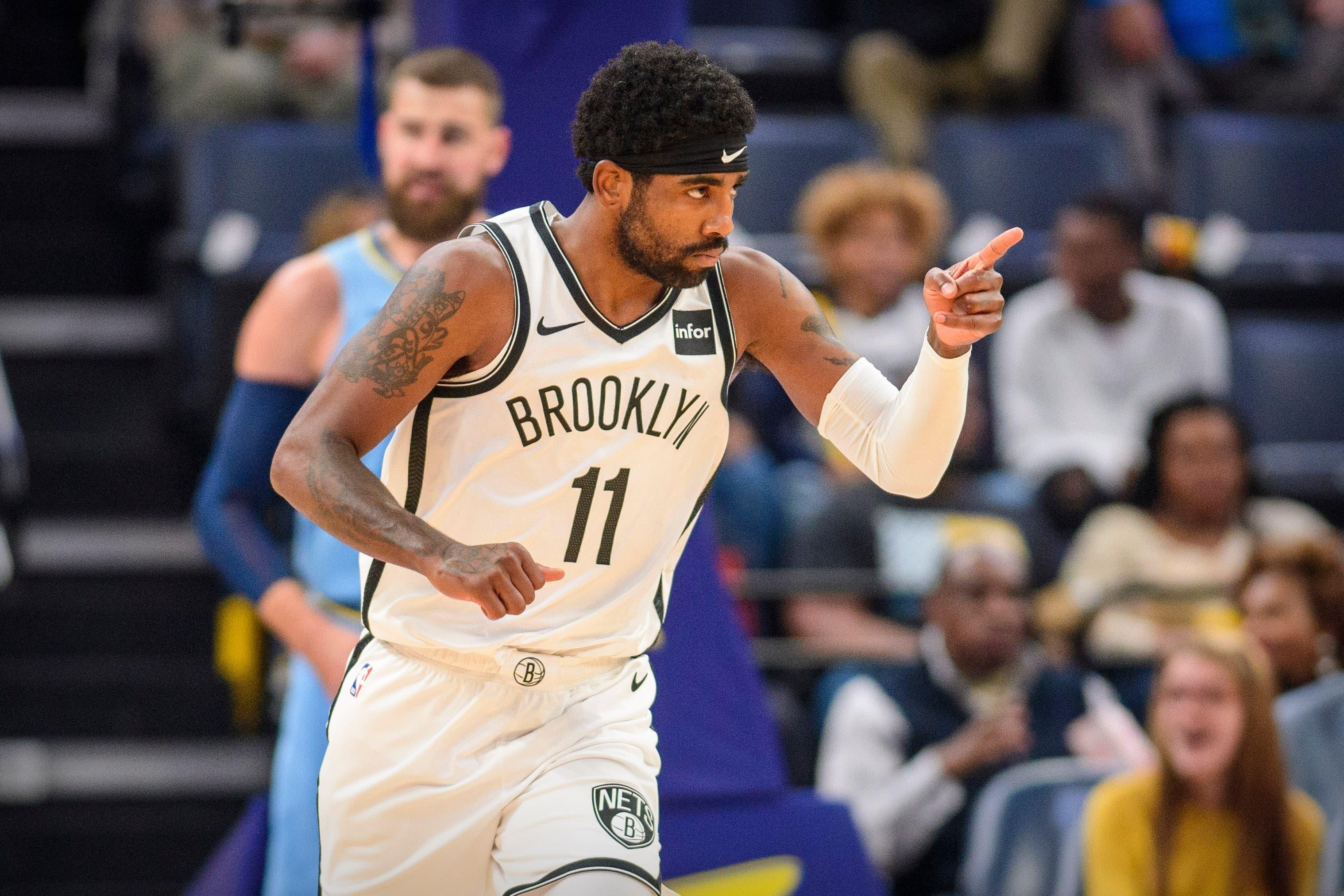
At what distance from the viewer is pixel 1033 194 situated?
794 centimetres

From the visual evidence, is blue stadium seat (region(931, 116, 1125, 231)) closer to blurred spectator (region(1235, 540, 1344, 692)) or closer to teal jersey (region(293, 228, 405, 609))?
blurred spectator (region(1235, 540, 1344, 692))

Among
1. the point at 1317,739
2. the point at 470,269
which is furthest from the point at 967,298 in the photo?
the point at 1317,739

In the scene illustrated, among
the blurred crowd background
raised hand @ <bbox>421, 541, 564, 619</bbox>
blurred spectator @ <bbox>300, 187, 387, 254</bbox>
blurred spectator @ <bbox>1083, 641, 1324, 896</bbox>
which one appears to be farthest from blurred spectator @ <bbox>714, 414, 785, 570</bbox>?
raised hand @ <bbox>421, 541, 564, 619</bbox>

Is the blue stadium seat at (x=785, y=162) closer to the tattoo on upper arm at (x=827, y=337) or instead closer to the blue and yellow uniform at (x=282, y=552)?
the blue and yellow uniform at (x=282, y=552)

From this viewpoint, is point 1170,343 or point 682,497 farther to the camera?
point 1170,343

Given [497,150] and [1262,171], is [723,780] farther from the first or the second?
[1262,171]

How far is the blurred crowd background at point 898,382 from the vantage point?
17.2 ft

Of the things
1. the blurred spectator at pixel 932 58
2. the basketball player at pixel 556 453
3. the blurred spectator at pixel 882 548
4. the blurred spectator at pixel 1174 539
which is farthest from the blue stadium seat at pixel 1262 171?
the basketball player at pixel 556 453

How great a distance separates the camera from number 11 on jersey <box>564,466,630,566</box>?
9.00 feet

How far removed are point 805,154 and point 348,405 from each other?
17.9 ft

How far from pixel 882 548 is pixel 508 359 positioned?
336cm

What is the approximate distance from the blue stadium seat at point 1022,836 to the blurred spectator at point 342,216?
2844 mm

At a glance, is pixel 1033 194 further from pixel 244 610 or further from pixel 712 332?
pixel 712 332

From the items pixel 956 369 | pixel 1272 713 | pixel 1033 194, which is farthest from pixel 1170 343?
pixel 956 369
